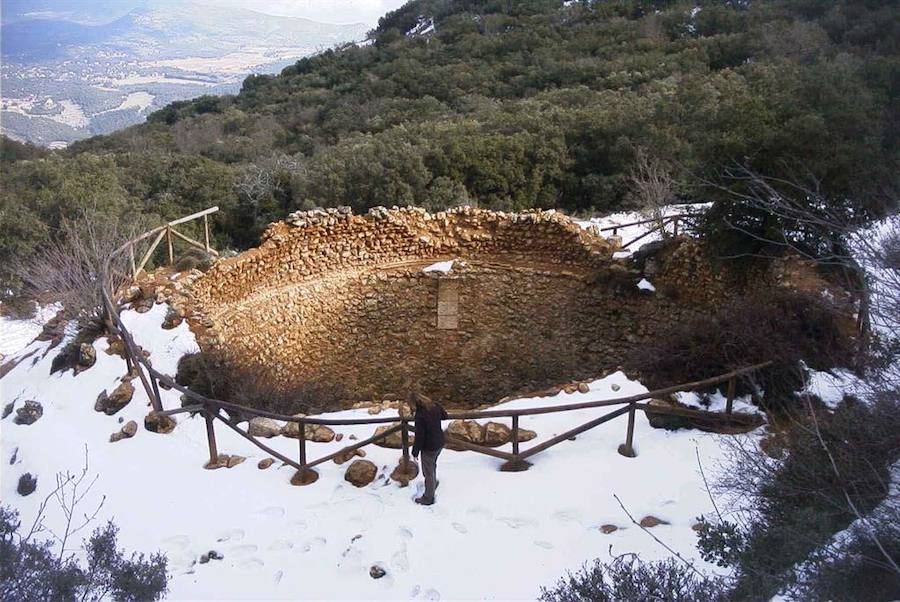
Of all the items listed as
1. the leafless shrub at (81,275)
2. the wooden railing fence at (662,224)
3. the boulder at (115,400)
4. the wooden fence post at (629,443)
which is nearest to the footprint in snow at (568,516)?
the wooden fence post at (629,443)

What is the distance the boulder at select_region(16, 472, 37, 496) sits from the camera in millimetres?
6344

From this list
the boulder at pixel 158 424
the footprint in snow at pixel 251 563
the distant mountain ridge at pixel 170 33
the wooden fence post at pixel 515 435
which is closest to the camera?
the footprint in snow at pixel 251 563

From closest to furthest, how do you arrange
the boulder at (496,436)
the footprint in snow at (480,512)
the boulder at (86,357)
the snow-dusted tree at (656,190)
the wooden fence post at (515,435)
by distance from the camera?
1. the footprint in snow at (480,512)
2. the wooden fence post at (515,435)
3. the boulder at (496,436)
4. the boulder at (86,357)
5. the snow-dusted tree at (656,190)

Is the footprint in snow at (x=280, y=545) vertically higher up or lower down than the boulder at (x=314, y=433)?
higher up

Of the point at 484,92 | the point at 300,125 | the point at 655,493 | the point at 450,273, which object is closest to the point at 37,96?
the point at 300,125

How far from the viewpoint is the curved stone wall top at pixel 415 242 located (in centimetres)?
1098

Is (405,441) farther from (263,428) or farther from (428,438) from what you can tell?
(263,428)

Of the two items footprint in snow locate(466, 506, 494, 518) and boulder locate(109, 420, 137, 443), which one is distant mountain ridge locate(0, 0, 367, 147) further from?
footprint in snow locate(466, 506, 494, 518)

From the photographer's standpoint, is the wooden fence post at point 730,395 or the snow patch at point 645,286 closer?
the wooden fence post at point 730,395

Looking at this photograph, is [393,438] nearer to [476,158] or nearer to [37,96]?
[476,158]

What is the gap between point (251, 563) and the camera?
4922 millimetres

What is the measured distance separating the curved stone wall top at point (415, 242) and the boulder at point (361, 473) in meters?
5.39

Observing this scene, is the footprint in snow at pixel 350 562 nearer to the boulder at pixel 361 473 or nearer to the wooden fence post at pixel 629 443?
the boulder at pixel 361 473

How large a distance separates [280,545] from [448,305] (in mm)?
7079
